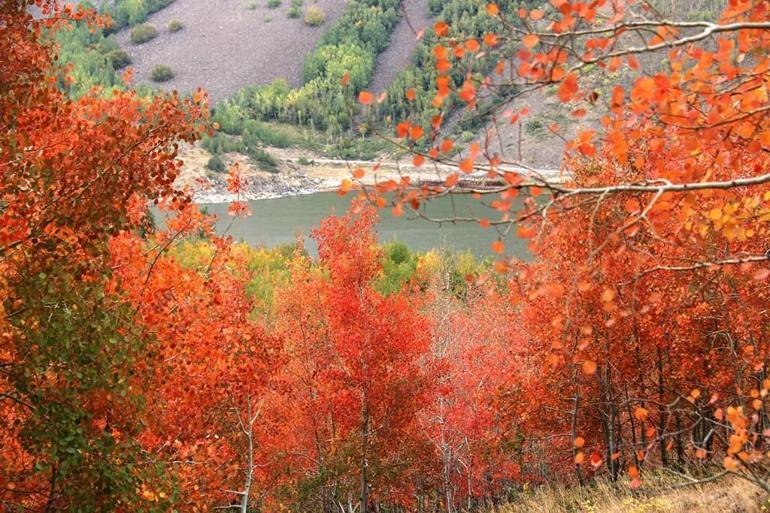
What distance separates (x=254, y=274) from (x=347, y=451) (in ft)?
105

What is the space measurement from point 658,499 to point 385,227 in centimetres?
7026

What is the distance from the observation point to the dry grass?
28.8 feet

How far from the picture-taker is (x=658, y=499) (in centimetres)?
961

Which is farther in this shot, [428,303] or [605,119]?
[428,303]

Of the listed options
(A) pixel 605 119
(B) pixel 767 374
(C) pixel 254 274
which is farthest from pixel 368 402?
(C) pixel 254 274

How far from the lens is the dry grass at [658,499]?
8773mm

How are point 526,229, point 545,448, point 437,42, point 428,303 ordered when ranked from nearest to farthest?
point 526,229 < point 437,42 < point 545,448 < point 428,303

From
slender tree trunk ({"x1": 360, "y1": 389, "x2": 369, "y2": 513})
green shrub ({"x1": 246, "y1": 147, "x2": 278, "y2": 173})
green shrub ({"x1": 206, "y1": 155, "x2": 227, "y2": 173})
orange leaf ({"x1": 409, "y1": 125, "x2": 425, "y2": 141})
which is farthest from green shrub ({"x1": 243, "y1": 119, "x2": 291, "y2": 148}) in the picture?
orange leaf ({"x1": 409, "y1": 125, "x2": 425, "y2": 141})

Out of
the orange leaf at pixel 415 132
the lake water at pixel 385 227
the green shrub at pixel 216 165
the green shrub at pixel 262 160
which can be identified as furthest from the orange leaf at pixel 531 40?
the green shrub at pixel 262 160

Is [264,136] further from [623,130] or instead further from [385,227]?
[623,130]

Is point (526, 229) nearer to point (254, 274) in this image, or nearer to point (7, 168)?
point (7, 168)

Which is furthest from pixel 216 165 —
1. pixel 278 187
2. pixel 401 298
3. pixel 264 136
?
pixel 401 298

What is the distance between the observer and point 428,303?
39.6 metres

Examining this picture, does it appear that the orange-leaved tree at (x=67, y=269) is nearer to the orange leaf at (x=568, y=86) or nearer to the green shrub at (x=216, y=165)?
the orange leaf at (x=568, y=86)
